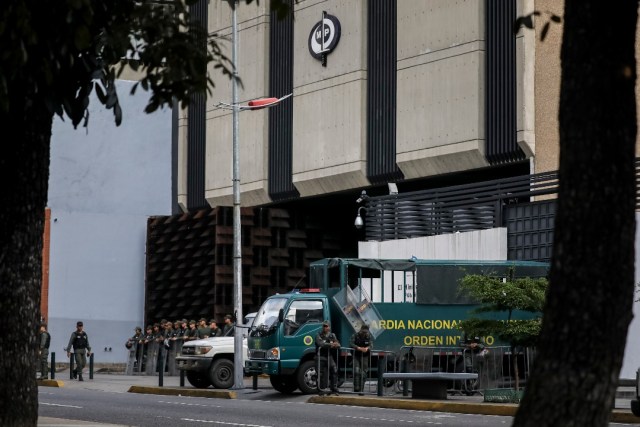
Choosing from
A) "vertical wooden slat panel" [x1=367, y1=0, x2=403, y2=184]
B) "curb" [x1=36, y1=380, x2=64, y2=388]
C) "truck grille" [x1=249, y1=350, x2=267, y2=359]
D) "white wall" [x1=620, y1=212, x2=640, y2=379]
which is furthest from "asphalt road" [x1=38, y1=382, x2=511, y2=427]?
"vertical wooden slat panel" [x1=367, y1=0, x2=403, y2=184]

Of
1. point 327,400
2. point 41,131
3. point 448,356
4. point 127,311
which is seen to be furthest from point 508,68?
point 41,131

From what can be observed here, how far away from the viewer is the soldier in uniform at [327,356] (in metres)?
31.8

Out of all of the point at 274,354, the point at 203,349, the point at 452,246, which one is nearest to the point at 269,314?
the point at 274,354

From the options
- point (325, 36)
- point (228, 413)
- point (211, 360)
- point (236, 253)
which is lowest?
point (228, 413)

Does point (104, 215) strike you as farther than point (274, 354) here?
Yes

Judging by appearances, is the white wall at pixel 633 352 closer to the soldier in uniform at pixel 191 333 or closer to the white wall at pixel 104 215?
the soldier in uniform at pixel 191 333

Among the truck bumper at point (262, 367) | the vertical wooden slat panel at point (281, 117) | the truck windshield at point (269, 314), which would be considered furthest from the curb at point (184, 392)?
the vertical wooden slat panel at point (281, 117)

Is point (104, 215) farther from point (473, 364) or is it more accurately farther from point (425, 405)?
point (425, 405)

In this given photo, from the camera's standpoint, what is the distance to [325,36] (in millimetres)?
51281

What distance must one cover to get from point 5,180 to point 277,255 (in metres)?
44.0

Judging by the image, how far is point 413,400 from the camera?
92.1ft

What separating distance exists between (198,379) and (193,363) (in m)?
1.01

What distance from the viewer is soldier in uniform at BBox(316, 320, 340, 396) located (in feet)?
104

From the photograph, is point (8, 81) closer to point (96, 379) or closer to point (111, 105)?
point (111, 105)
